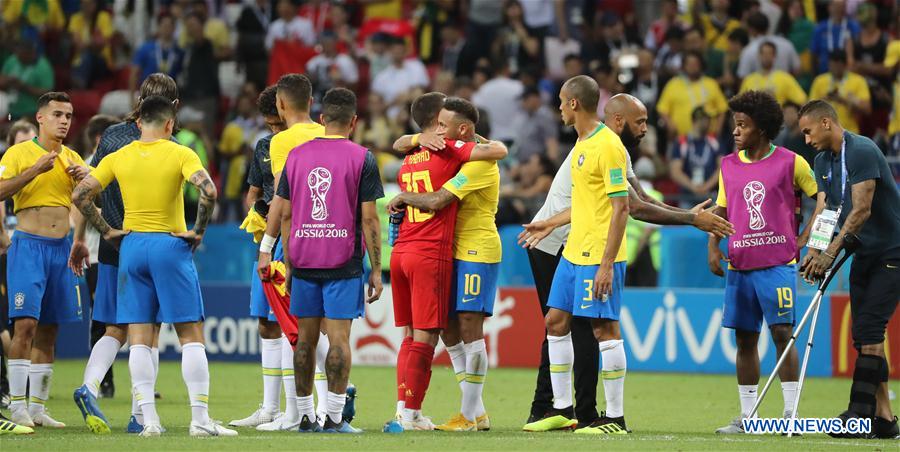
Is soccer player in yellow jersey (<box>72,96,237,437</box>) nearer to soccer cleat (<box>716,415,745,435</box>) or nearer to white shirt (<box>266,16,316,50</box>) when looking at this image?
soccer cleat (<box>716,415,745,435</box>)

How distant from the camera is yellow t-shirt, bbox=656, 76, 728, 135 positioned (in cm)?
1983

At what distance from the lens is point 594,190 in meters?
10.0

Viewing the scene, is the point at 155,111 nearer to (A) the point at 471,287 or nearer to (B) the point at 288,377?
(B) the point at 288,377

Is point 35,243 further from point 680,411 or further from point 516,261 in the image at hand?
point 516,261

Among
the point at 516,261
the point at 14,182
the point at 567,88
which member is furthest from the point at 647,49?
the point at 14,182

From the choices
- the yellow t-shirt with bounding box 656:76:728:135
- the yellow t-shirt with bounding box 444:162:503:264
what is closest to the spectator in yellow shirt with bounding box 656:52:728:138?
the yellow t-shirt with bounding box 656:76:728:135

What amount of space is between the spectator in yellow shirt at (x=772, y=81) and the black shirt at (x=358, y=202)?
10401mm

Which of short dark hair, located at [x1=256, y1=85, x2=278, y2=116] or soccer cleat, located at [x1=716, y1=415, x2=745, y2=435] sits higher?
short dark hair, located at [x1=256, y1=85, x2=278, y2=116]

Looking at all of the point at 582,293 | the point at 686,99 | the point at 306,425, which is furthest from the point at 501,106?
the point at 306,425

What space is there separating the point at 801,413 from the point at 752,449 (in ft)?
11.6

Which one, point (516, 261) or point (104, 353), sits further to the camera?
point (516, 261)

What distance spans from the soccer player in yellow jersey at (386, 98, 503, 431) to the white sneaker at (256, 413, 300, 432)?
113cm

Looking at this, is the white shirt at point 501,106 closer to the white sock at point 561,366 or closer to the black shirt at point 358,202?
the white sock at point 561,366

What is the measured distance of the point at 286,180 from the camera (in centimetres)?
995
